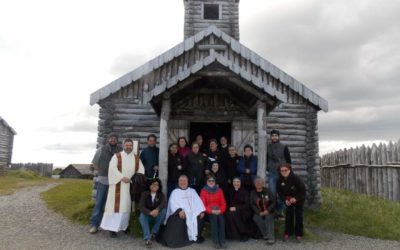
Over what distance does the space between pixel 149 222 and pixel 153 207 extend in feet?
1.51

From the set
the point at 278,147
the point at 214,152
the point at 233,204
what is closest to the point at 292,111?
the point at 278,147

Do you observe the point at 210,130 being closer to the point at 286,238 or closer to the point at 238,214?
the point at 238,214

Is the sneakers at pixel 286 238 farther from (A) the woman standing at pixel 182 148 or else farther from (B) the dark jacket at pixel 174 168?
(A) the woman standing at pixel 182 148

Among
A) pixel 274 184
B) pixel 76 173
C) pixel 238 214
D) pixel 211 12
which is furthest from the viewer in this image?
pixel 76 173

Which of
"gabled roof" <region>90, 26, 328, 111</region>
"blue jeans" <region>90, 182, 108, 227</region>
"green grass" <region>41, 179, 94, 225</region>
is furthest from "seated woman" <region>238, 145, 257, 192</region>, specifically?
"gabled roof" <region>90, 26, 328, 111</region>

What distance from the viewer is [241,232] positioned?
23.8 ft

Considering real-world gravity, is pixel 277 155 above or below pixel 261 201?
above

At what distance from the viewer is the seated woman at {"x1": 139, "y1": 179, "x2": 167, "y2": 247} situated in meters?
6.99

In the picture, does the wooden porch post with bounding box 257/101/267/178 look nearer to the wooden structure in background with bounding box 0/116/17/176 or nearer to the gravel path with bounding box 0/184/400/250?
the gravel path with bounding box 0/184/400/250

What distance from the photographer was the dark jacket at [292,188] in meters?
7.37

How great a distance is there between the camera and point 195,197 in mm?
7320

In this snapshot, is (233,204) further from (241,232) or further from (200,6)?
(200,6)

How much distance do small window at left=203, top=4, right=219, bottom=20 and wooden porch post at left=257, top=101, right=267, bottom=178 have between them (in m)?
8.44

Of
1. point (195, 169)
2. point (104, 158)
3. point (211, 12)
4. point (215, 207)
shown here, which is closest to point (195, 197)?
point (215, 207)
